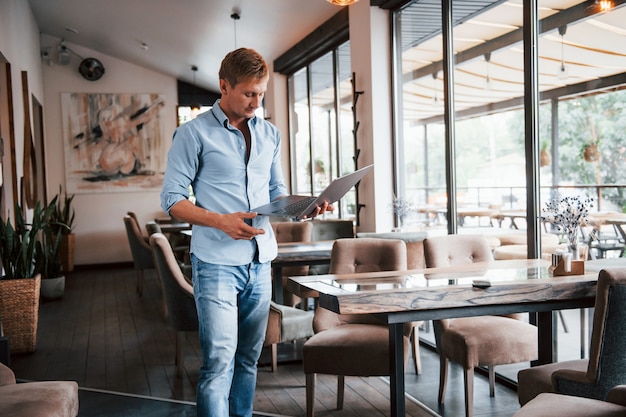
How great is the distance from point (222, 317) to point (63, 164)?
9.16m

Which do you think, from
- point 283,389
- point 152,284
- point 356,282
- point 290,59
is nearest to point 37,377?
point 283,389

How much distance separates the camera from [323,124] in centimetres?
795

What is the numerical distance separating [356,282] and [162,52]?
7631mm

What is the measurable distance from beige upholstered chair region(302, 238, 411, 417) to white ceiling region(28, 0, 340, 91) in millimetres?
3458

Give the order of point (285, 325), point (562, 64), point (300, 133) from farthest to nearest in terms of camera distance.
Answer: point (300, 133)
point (285, 325)
point (562, 64)

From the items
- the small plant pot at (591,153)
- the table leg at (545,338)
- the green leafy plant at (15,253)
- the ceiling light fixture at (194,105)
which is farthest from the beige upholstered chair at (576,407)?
the ceiling light fixture at (194,105)

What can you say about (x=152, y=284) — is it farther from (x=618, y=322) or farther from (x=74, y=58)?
Result: (x=618, y=322)

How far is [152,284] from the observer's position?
352 inches

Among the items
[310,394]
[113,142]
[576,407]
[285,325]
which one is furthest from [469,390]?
[113,142]

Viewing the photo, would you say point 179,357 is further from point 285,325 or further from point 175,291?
point 285,325

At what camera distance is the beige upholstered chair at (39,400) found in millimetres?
2312

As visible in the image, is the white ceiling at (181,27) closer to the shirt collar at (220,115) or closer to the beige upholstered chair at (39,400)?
the shirt collar at (220,115)

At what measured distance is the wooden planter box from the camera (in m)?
5.23

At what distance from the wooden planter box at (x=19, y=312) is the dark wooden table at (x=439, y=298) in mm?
3190
